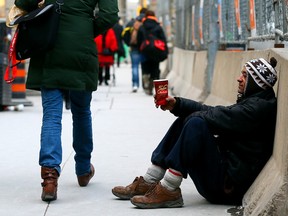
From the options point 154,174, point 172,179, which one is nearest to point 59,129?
point 154,174

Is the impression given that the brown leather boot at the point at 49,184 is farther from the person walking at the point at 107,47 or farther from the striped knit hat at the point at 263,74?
the person walking at the point at 107,47

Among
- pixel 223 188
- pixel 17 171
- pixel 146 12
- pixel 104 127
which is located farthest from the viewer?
pixel 146 12

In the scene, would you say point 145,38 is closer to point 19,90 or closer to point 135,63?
point 135,63

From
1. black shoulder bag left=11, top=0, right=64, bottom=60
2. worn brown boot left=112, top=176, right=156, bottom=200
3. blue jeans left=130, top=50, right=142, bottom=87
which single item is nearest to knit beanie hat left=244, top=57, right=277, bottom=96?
worn brown boot left=112, top=176, right=156, bottom=200

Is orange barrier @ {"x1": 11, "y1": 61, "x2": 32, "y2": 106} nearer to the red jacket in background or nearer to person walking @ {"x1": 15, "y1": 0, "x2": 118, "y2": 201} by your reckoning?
the red jacket in background

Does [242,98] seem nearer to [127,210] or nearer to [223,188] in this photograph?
[223,188]

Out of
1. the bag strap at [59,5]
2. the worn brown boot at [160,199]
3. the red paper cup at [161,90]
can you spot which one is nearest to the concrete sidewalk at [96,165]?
the worn brown boot at [160,199]

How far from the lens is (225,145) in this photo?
5.67 m

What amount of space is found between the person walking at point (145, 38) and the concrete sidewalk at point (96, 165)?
3.97 m

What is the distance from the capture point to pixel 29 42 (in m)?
6.23

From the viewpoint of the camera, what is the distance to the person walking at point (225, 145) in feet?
17.9

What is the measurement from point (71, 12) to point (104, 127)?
5.24 m

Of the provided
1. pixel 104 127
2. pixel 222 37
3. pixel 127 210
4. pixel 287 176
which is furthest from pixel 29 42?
pixel 222 37

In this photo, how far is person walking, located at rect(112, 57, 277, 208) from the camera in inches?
215
